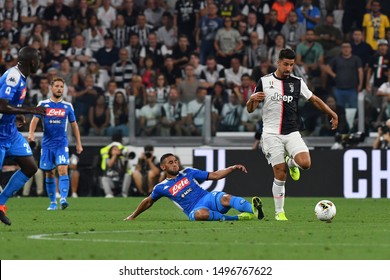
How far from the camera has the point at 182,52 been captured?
2795cm

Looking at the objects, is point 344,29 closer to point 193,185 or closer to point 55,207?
point 55,207

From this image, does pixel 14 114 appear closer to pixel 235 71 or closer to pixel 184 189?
pixel 184 189

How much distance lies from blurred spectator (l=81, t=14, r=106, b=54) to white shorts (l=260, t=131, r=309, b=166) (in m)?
13.6

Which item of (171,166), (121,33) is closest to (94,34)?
(121,33)

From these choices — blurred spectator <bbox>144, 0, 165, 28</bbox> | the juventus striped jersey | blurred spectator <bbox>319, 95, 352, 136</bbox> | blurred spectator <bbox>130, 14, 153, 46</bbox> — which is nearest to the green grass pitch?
the juventus striped jersey

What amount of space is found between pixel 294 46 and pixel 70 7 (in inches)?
242

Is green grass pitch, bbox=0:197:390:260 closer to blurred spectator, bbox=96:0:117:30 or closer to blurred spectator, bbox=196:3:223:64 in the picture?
blurred spectator, bbox=196:3:223:64

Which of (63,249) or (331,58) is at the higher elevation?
(331,58)

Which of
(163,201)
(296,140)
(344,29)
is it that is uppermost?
(344,29)

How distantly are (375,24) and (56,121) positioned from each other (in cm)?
1098
